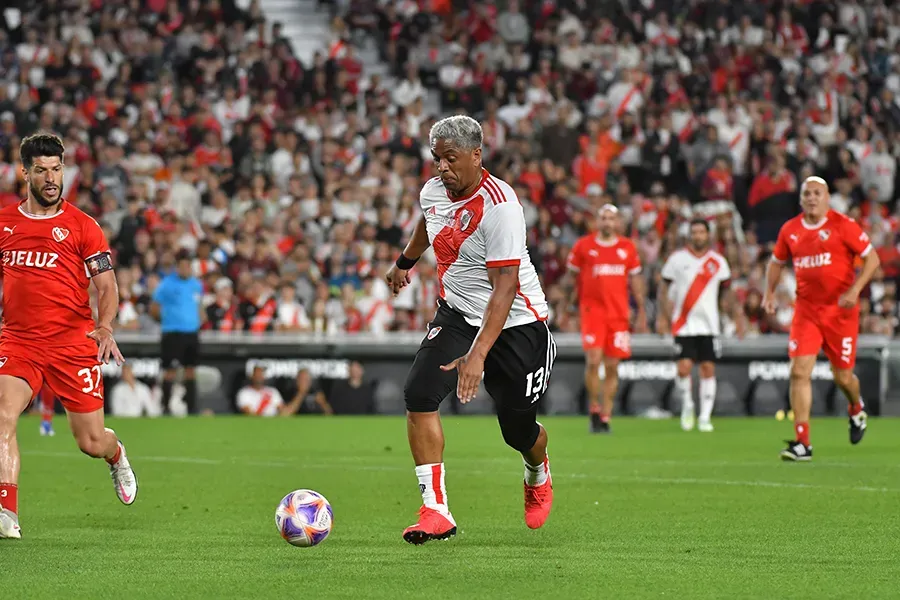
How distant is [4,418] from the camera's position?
29.0 feet

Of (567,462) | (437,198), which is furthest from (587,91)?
(437,198)

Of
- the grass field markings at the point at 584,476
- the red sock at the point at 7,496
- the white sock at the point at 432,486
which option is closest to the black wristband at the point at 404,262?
the white sock at the point at 432,486

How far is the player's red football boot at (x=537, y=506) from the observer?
880 centimetres

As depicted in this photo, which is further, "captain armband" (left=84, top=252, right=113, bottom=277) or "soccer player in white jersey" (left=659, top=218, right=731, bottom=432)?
"soccer player in white jersey" (left=659, top=218, right=731, bottom=432)

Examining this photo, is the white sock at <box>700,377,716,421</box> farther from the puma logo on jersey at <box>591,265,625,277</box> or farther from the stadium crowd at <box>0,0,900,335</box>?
the stadium crowd at <box>0,0,900,335</box>

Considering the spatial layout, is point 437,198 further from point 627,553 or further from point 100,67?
point 100,67

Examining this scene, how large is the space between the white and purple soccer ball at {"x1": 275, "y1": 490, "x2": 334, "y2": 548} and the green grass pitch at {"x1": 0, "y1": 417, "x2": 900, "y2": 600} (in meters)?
0.10

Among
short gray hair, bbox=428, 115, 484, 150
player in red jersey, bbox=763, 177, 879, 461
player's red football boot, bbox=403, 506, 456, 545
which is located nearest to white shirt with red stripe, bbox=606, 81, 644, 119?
player in red jersey, bbox=763, 177, 879, 461

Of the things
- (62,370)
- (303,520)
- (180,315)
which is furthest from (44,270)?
(180,315)

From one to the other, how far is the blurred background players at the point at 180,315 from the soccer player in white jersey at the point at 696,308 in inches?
254

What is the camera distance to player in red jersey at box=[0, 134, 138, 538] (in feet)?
29.6

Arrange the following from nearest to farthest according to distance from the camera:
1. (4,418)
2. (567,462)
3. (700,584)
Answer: (700,584), (4,418), (567,462)

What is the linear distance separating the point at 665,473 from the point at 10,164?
15.5m

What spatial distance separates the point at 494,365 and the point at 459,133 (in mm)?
1305
